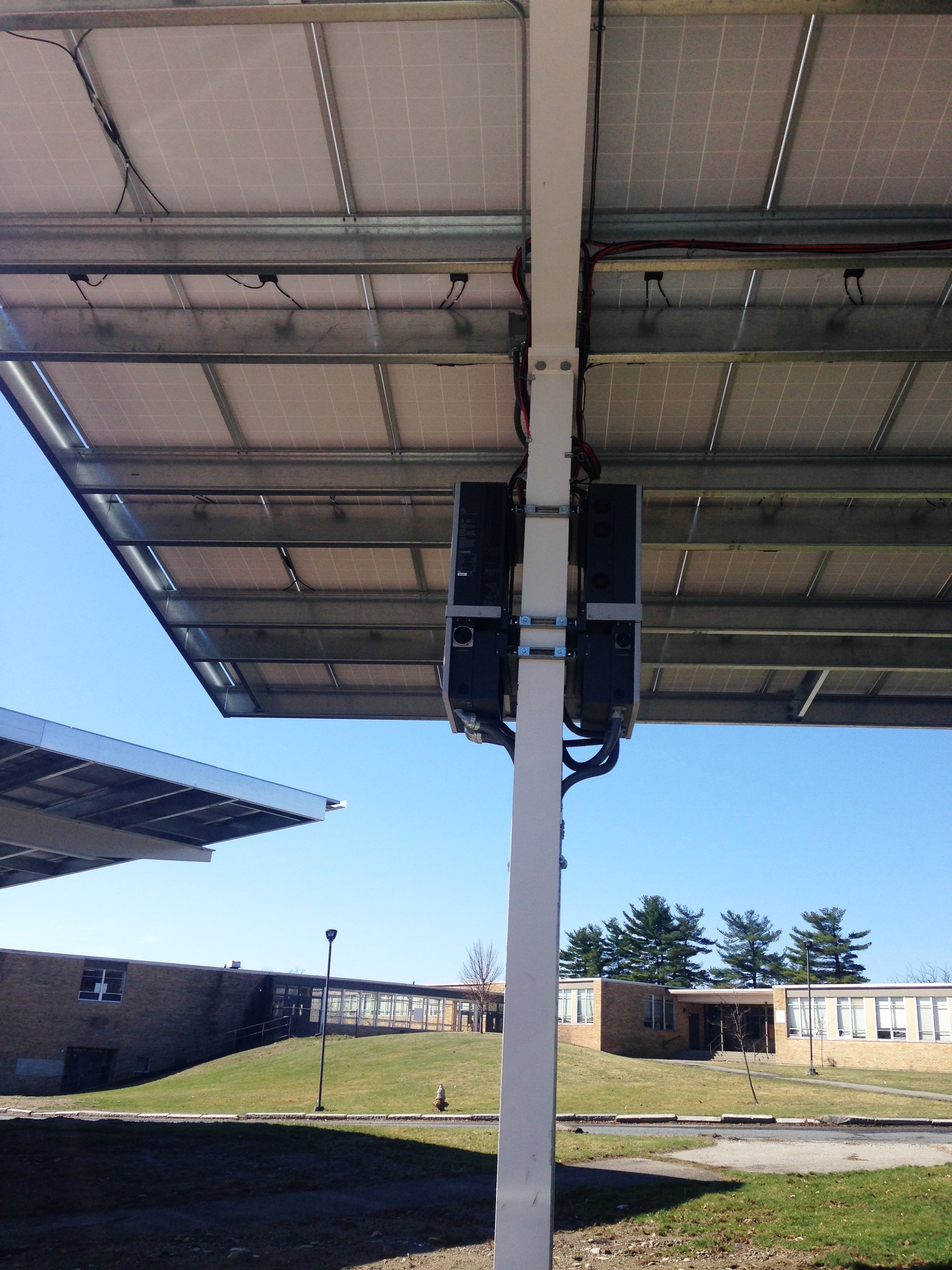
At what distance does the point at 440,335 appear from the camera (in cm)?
762

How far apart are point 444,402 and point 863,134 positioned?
3.79 m

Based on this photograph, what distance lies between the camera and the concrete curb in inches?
894

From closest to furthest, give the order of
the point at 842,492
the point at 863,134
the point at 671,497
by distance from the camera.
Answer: the point at 863,134, the point at 842,492, the point at 671,497

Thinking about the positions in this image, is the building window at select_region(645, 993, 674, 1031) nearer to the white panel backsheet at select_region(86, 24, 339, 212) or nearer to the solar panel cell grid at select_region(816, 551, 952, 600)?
the solar panel cell grid at select_region(816, 551, 952, 600)

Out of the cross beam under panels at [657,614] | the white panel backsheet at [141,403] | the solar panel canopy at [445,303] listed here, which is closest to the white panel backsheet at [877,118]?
the solar panel canopy at [445,303]

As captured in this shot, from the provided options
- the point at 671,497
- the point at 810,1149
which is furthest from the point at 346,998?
the point at 671,497

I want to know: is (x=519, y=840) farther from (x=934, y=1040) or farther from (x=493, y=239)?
(x=934, y=1040)

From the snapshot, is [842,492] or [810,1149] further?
[810,1149]

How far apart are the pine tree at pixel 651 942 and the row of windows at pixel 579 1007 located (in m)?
32.7

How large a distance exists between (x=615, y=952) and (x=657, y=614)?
78.8 meters

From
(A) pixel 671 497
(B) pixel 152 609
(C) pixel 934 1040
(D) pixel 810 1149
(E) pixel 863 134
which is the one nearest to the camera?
(E) pixel 863 134

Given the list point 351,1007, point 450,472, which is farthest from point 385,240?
Result: point 351,1007

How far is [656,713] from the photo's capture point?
1198 centimetres

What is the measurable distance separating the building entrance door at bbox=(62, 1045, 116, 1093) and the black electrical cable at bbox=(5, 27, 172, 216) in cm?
3932
